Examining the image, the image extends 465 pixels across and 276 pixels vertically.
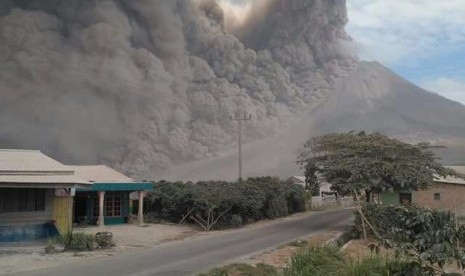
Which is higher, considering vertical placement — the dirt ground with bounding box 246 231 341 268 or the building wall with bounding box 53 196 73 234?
the building wall with bounding box 53 196 73 234

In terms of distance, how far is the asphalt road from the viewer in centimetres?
1461

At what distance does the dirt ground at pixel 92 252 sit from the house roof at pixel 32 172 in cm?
250

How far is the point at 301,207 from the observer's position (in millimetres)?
42875

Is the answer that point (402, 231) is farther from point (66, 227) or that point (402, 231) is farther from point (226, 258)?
point (66, 227)

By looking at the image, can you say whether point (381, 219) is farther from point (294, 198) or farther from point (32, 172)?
point (294, 198)

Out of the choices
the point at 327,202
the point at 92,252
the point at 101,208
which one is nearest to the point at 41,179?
the point at 92,252

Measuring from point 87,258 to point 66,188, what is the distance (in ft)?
18.7

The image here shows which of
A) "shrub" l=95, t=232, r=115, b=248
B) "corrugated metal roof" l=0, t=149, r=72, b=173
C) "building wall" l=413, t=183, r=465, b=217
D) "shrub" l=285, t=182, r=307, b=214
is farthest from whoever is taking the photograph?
"shrub" l=285, t=182, r=307, b=214

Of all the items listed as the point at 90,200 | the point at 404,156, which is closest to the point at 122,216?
the point at 90,200

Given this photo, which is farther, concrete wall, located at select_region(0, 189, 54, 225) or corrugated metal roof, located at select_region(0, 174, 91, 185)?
concrete wall, located at select_region(0, 189, 54, 225)

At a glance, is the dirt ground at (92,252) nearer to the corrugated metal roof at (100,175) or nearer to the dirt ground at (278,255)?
the corrugated metal roof at (100,175)

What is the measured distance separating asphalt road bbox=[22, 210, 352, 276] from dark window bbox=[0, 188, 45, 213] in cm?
623

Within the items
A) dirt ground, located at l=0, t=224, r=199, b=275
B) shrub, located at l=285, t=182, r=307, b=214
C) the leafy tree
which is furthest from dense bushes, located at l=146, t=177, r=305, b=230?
shrub, located at l=285, t=182, r=307, b=214

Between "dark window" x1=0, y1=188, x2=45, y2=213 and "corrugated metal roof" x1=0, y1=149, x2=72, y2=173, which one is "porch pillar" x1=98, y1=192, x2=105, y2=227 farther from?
"dark window" x1=0, y1=188, x2=45, y2=213
